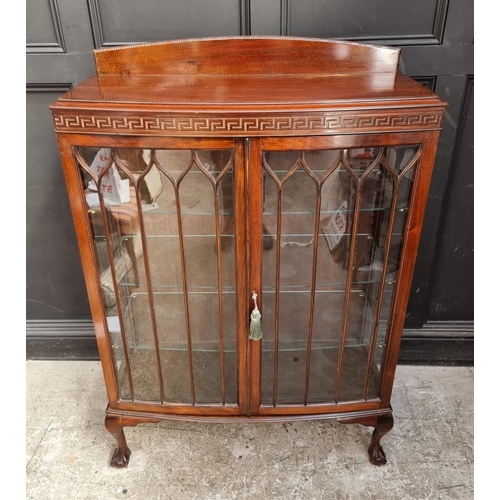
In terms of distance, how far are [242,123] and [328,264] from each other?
1.19ft

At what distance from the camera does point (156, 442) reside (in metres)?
1.25

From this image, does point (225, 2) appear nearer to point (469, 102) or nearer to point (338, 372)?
point (469, 102)

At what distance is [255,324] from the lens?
963 millimetres

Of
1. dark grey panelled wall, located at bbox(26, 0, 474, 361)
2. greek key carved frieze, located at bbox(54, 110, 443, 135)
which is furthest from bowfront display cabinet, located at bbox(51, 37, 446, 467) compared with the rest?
dark grey panelled wall, located at bbox(26, 0, 474, 361)

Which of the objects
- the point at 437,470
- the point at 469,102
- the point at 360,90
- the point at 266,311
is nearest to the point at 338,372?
the point at 266,311

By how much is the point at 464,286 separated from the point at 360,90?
0.81 m

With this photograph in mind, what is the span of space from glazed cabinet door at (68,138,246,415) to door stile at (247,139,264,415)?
0.02 metres

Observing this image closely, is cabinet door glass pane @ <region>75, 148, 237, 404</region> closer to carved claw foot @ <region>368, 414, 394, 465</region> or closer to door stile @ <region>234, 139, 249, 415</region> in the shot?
door stile @ <region>234, 139, 249, 415</region>

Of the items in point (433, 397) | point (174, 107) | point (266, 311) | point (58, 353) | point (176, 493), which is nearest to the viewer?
point (174, 107)

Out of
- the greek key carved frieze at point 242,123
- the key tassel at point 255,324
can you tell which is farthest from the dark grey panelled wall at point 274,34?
the key tassel at point 255,324

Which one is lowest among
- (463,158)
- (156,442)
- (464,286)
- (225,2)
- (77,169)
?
(156,442)

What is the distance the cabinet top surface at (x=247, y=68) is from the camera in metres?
0.90

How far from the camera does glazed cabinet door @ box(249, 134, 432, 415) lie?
862 mm

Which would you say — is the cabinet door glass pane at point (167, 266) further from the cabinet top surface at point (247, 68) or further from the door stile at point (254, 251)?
the cabinet top surface at point (247, 68)
